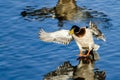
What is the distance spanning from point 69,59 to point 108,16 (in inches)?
212

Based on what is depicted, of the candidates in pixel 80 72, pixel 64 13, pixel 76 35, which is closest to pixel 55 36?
pixel 76 35

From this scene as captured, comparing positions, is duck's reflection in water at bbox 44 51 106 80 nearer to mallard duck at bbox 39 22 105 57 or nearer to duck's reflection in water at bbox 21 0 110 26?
mallard duck at bbox 39 22 105 57

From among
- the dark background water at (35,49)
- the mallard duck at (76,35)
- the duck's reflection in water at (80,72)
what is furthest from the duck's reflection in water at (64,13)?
the duck's reflection in water at (80,72)

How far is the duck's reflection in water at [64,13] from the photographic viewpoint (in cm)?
2183

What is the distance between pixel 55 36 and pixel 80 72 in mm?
1693

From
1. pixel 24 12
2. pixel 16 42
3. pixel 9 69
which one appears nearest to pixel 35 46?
pixel 16 42

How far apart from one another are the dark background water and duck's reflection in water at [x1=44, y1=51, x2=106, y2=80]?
23 centimetres

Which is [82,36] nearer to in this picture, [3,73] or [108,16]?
[3,73]

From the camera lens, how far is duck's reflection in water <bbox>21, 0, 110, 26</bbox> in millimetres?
21828

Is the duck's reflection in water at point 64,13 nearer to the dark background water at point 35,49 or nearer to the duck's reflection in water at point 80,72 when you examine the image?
the dark background water at point 35,49

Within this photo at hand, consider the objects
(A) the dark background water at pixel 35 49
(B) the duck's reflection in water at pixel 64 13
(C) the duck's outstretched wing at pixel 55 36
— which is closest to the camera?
(A) the dark background water at pixel 35 49

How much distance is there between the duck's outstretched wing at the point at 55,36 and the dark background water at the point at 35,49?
2.67 feet

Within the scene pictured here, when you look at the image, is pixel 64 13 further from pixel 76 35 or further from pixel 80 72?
pixel 80 72

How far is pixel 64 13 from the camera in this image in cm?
2297
